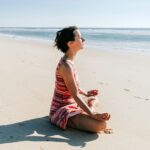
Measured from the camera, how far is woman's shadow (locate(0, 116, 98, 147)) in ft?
11.6

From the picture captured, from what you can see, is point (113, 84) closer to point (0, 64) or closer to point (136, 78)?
point (136, 78)

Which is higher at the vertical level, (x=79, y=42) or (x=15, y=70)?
(x=79, y=42)

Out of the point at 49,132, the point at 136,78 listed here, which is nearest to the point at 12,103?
the point at 49,132

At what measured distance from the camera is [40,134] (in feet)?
12.2

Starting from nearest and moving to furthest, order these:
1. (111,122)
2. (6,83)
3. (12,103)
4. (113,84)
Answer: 1. (111,122)
2. (12,103)
3. (6,83)
4. (113,84)

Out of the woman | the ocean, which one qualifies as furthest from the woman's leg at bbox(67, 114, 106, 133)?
the ocean

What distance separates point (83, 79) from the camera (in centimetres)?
691

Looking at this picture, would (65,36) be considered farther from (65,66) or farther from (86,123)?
(86,123)

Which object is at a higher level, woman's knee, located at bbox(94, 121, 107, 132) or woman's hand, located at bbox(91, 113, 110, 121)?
woman's hand, located at bbox(91, 113, 110, 121)

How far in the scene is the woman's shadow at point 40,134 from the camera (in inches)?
139

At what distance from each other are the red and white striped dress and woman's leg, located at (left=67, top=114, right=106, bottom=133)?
0.06 meters

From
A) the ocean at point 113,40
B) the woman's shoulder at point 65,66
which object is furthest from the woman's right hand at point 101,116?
the ocean at point 113,40

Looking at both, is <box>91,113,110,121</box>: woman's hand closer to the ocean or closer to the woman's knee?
the woman's knee

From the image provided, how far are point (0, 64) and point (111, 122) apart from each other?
4.42 m
